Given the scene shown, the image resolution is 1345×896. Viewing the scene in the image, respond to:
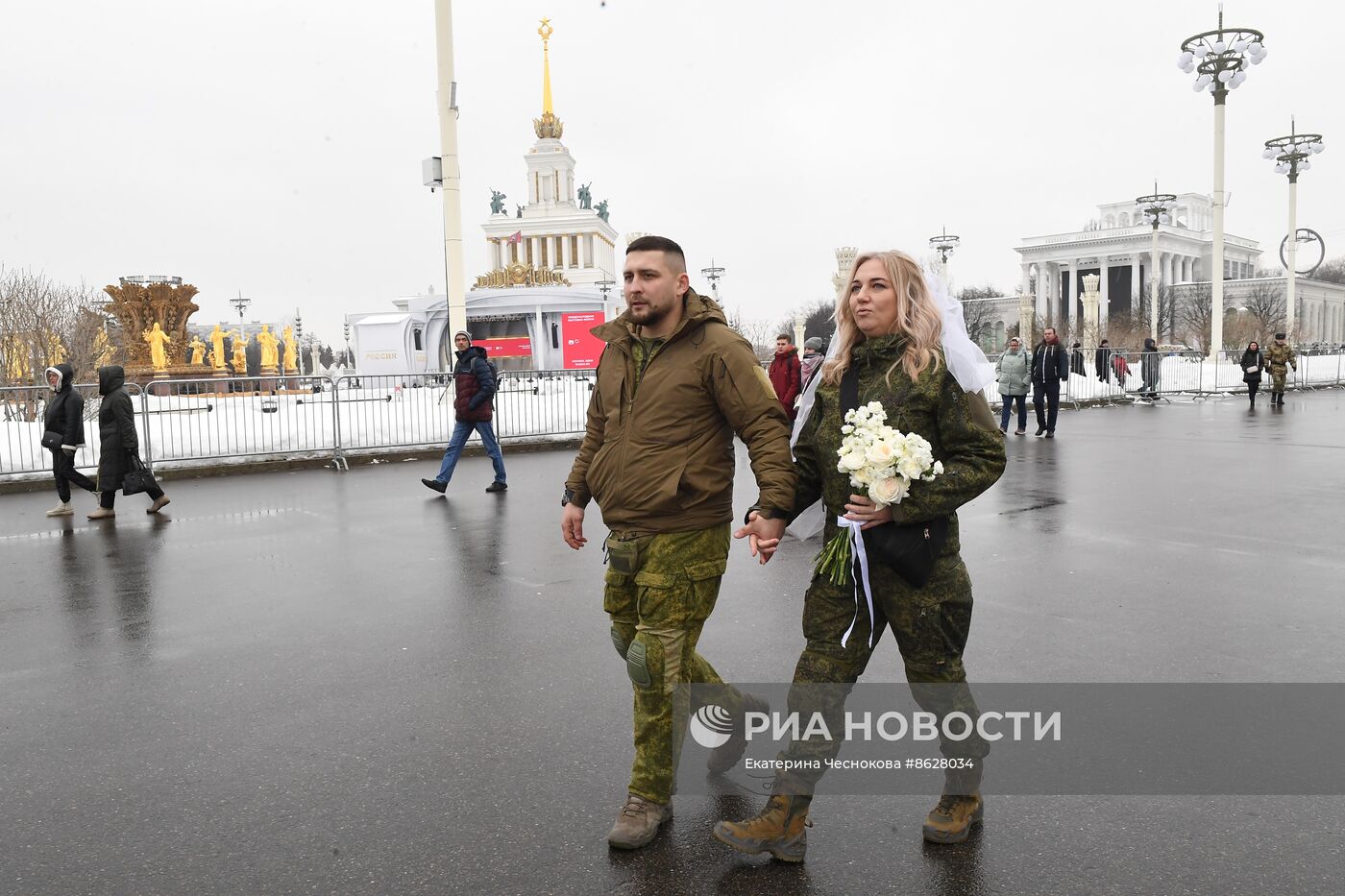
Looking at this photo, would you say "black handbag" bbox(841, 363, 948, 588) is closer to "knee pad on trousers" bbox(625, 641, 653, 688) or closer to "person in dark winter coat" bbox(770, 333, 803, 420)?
"knee pad on trousers" bbox(625, 641, 653, 688)

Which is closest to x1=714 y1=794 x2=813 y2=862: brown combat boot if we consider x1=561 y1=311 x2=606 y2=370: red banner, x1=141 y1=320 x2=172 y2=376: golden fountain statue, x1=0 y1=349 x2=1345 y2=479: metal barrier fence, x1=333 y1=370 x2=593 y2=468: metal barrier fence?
x1=0 y1=349 x2=1345 y2=479: metal barrier fence

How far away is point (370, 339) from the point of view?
227 ft

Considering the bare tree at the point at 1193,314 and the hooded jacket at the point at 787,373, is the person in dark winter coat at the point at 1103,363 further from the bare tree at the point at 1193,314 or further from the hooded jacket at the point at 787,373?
the bare tree at the point at 1193,314

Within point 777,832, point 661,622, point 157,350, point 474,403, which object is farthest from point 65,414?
point 157,350

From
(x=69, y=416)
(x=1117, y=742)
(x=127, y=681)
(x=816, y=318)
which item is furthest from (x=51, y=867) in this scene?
(x=816, y=318)

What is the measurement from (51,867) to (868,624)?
106 inches

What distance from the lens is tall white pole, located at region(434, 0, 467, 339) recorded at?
18922mm

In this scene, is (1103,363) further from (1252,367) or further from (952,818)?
(952,818)

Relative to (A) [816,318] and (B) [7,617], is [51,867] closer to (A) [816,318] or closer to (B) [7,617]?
(B) [7,617]

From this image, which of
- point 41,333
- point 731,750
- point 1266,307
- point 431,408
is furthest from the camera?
point 1266,307

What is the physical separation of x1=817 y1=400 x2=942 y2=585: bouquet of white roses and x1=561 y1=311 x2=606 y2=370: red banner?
61083 mm

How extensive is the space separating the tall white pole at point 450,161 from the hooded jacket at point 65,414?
8.31 m

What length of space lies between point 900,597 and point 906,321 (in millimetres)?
880

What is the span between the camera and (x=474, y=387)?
11.9 m
